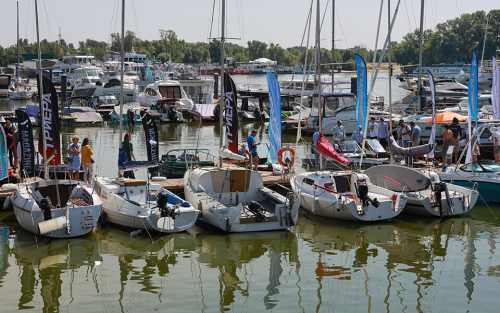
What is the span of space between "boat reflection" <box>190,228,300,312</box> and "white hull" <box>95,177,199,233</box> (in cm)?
79

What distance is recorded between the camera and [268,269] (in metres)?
12.2

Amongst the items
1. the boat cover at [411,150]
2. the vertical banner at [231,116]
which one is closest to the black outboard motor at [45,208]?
the vertical banner at [231,116]

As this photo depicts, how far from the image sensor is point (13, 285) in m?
11.1

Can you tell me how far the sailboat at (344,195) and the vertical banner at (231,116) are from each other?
8.94 ft

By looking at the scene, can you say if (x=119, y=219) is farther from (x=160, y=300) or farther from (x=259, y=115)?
(x=259, y=115)

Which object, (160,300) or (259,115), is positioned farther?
(259,115)

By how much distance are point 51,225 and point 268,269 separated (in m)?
5.48

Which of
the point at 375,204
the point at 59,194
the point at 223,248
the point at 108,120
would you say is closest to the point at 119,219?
the point at 59,194

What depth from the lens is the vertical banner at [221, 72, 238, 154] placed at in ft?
60.8

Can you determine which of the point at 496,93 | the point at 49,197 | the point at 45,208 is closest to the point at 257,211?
the point at 45,208

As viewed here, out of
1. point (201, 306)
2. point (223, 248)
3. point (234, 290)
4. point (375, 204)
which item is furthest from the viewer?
point (375, 204)

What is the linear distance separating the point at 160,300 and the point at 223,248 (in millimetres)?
3284

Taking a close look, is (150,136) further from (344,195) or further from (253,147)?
(344,195)

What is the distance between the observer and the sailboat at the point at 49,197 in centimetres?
1338
